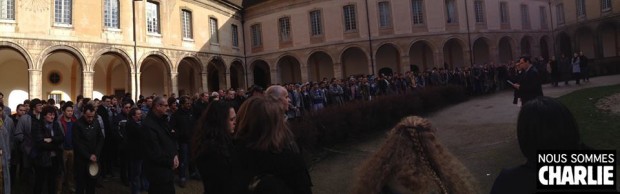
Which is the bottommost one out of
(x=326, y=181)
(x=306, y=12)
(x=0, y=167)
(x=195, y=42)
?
(x=326, y=181)

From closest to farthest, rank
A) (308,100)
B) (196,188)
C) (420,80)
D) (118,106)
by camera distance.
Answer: (196,188), (118,106), (308,100), (420,80)

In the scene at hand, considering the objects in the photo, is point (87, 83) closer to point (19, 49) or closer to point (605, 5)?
point (19, 49)

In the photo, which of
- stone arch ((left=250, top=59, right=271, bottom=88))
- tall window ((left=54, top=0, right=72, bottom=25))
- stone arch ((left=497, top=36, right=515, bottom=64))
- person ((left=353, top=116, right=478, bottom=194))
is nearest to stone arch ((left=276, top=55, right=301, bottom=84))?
stone arch ((left=250, top=59, right=271, bottom=88))

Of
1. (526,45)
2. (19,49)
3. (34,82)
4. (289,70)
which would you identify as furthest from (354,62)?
(19,49)

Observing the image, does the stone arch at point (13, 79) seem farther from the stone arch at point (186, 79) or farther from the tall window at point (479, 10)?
the tall window at point (479, 10)

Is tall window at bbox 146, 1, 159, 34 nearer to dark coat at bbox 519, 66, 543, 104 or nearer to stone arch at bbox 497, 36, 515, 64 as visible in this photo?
dark coat at bbox 519, 66, 543, 104

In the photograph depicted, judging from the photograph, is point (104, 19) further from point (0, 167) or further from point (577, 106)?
point (577, 106)

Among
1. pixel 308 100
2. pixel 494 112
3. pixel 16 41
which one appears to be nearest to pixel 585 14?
pixel 494 112

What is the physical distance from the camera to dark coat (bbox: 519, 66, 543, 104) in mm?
8039

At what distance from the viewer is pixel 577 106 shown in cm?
1116

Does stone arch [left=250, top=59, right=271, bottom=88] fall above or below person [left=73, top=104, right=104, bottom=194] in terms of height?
above

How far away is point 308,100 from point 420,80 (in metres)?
7.57

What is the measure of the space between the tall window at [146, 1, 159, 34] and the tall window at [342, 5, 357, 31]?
501 inches

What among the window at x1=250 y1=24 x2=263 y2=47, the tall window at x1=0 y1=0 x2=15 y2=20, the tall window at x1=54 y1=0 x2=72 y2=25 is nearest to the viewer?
the tall window at x1=0 y1=0 x2=15 y2=20
